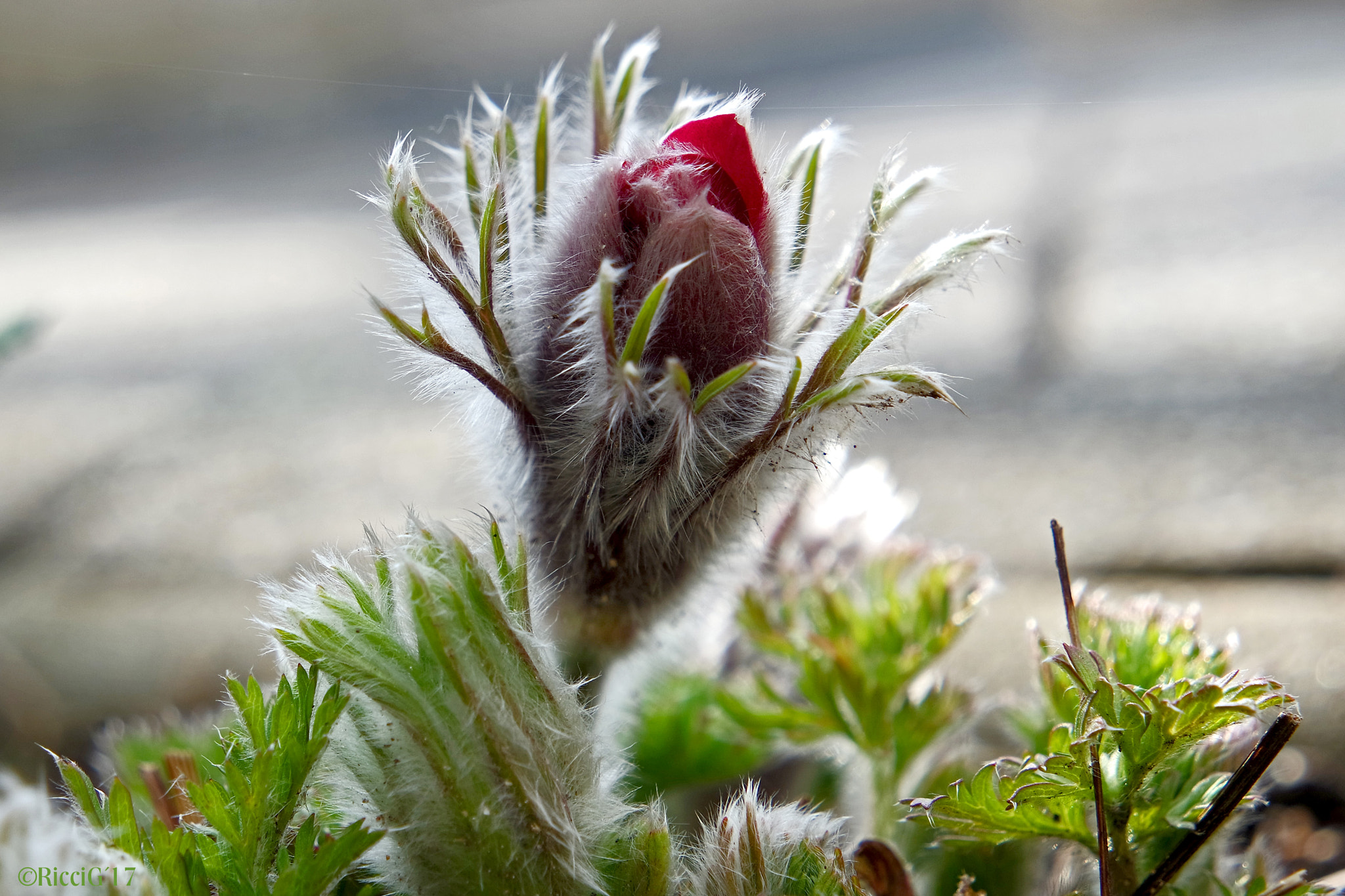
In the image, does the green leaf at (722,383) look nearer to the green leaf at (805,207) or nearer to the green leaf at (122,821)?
the green leaf at (805,207)

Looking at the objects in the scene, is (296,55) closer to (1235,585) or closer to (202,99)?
(202,99)

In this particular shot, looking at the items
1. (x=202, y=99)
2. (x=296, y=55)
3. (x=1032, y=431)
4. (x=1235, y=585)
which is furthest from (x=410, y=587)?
(x=202, y=99)

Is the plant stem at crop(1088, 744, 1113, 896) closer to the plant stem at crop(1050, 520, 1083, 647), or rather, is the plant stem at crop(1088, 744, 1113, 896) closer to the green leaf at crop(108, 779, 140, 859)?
the plant stem at crop(1050, 520, 1083, 647)

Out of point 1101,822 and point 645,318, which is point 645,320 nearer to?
point 645,318

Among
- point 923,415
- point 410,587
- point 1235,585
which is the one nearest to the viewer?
point 410,587

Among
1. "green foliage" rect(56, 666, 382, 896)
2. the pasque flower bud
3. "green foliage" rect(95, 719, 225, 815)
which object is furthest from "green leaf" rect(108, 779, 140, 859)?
the pasque flower bud

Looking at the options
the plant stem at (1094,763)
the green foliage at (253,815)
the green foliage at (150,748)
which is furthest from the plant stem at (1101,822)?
the green foliage at (150,748)
